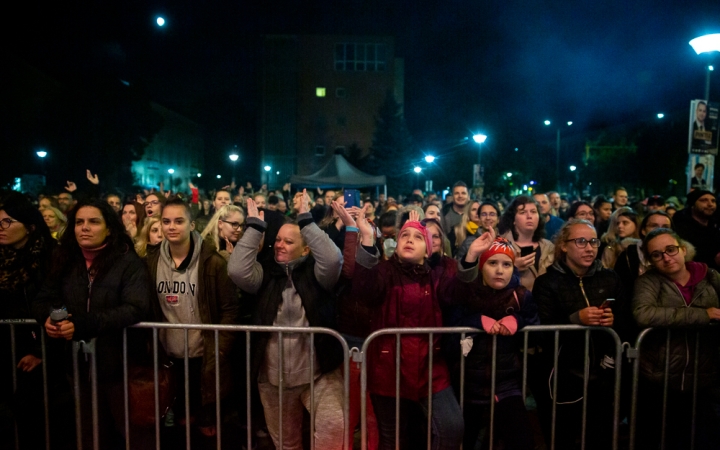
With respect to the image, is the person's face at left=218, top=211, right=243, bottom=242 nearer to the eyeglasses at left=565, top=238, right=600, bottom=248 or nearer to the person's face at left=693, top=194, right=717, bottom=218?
the eyeglasses at left=565, top=238, right=600, bottom=248

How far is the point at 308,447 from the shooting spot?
165 inches

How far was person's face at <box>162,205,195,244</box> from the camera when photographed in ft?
13.4

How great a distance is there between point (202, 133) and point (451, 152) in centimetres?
4467

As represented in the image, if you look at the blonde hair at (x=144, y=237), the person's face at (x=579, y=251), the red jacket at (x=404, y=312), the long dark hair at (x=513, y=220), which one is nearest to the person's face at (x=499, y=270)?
the red jacket at (x=404, y=312)

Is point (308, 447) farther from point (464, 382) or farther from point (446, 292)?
point (446, 292)

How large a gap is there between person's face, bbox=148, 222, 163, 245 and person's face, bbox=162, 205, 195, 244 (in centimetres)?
130

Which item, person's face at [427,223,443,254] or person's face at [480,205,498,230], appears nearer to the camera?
person's face at [427,223,443,254]

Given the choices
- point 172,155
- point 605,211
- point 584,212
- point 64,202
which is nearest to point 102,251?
point 584,212

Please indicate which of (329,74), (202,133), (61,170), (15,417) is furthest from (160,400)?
(202,133)

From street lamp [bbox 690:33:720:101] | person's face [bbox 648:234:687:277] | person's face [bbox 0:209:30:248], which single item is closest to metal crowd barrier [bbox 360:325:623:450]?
person's face [bbox 648:234:687:277]

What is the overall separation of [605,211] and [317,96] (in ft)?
130

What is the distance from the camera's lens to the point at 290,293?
3.90m

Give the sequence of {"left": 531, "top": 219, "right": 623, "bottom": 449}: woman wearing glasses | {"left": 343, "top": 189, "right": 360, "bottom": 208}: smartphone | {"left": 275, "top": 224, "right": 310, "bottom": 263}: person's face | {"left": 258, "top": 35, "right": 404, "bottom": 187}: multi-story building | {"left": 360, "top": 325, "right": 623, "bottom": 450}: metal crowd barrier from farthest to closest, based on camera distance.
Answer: {"left": 258, "top": 35, "right": 404, "bottom": 187}: multi-story building, {"left": 343, "top": 189, "right": 360, "bottom": 208}: smartphone, {"left": 275, "top": 224, "right": 310, "bottom": 263}: person's face, {"left": 531, "top": 219, "right": 623, "bottom": 449}: woman wearing glasses, {"left": 360, "top": 325, "right": 623, "bottom": 450}: metal crowd barrier

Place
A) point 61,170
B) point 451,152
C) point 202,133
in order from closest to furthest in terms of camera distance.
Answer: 1. point 61,170
2. point 451,152
3. point 202,133
